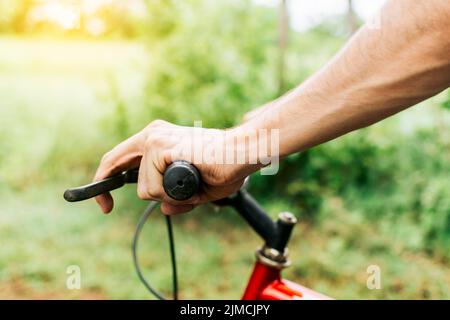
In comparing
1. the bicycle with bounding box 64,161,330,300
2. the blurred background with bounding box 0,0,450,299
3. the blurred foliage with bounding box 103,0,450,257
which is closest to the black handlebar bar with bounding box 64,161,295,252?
the bicycle with bounding box 64,161,330,300

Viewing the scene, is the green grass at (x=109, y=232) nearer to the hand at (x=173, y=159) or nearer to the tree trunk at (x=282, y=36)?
the tree trunk at (x=282, y=36)

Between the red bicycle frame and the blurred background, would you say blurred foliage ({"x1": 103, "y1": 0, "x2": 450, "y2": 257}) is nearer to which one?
the blurred background

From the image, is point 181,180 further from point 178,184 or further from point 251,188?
point 251,188

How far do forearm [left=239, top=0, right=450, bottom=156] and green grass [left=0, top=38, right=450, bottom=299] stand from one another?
339 cm

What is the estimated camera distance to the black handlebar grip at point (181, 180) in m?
1.01

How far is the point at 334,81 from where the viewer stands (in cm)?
88

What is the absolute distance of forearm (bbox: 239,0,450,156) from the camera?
78 centimetres

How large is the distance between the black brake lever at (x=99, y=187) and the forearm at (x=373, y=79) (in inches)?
13.3

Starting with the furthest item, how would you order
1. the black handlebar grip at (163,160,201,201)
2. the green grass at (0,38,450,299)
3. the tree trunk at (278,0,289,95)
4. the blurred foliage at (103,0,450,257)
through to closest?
1. the tree trunk at (278,0,289,95)
2. the blurred foliage at (103,0,450,257)
3. the green grass at (0,38,450,299)
4. the black handlebar grip at (163,160,201,201)

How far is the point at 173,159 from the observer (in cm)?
104

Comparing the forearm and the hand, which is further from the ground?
the forearm

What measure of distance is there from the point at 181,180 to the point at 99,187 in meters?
0.19

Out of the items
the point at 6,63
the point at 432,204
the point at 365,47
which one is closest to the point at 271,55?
the point at 432,204

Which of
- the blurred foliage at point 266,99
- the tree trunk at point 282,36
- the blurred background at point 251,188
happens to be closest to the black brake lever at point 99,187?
the blurred background at point 251,188
